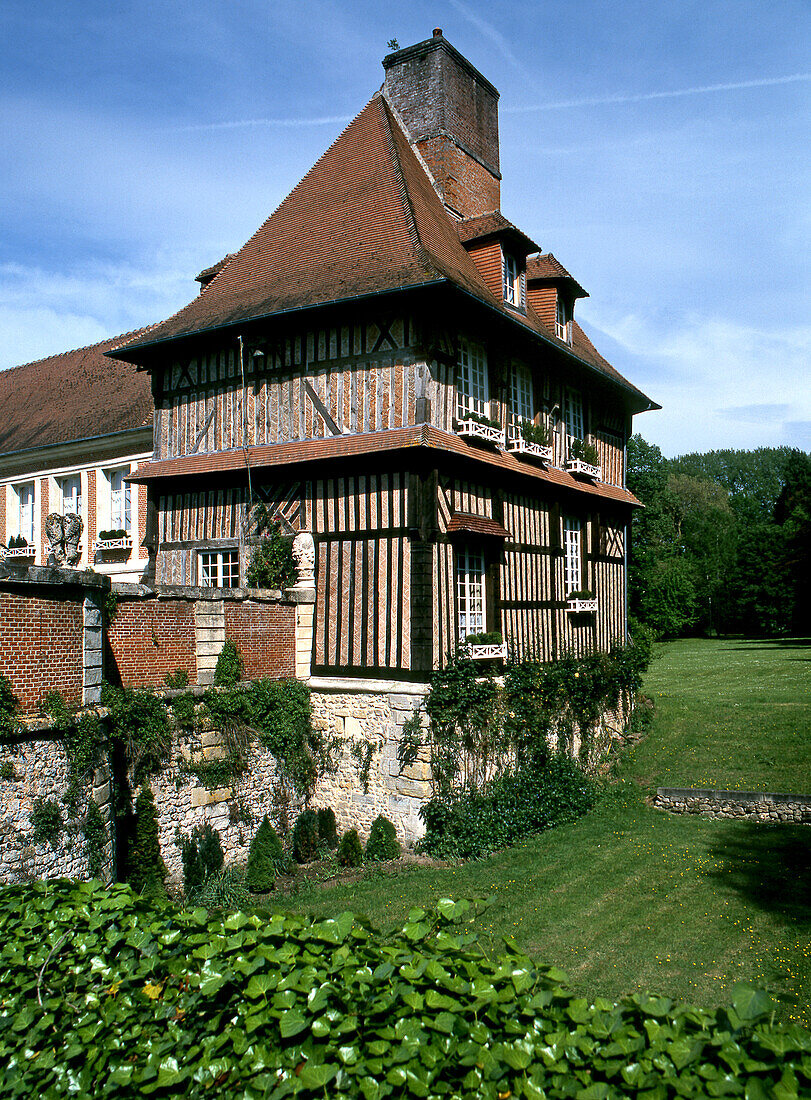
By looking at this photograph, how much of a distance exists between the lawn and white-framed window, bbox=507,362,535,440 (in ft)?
20.7

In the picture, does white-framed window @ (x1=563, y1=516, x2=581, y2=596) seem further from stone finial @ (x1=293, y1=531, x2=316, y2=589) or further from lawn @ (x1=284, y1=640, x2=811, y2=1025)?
stone finial @ (x1=293, y1=531, x2=316, y2=589)

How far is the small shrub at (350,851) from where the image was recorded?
10.9 m

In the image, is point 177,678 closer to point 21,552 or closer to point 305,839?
point 305,839

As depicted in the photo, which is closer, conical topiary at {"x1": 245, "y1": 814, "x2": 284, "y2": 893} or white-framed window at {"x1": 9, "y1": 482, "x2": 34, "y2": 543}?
conical topiary at {"x1": 245, "y1": 814, "x2": 284, "y2": 893}

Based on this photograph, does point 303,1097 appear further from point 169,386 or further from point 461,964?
point 169,386

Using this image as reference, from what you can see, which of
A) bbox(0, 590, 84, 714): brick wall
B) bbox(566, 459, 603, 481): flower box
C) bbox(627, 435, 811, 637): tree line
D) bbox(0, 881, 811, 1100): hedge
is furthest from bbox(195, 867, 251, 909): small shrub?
bbox(627, 435, 811, 637): tree line

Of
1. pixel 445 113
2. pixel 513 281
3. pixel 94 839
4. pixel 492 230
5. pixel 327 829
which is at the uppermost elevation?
pixel 445 113

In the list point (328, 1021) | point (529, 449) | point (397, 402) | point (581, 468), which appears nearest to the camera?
point (328, 1021)

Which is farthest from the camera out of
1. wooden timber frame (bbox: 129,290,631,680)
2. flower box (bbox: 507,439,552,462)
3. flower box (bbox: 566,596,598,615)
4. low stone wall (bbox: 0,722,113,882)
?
flower box (bbox: 566,596,598,615)

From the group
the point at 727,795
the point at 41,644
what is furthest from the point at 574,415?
the point at 41,644

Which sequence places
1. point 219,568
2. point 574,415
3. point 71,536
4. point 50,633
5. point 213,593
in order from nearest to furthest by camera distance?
point 50,633 → point 213,593 → point 71,536 → point 219,568 → point 574,415

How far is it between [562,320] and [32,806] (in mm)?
12425

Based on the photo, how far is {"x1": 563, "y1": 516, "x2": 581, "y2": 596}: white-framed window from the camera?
1531cm

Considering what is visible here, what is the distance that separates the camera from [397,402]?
11266 mm
